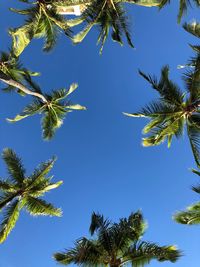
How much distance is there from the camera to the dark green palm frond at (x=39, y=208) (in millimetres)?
19047

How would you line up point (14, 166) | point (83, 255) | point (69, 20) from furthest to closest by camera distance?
point (69, 20)
point (14, 166)
point (83, 255)

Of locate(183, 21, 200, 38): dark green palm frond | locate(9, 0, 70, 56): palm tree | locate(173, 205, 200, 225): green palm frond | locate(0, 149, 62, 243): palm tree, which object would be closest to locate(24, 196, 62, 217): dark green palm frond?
locate(0, 149, 62, 243): palm tree

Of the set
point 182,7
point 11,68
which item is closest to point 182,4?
point 182,7

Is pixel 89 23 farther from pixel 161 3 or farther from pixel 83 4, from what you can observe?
pixel 161 3

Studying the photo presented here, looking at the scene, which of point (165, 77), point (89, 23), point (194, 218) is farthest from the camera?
point (89, 23)

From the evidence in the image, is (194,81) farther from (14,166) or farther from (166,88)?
(14,166)

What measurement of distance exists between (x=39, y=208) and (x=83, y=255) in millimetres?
2971

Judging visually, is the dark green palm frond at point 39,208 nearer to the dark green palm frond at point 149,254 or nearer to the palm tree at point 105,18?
the dark green palm frond at point 149,254

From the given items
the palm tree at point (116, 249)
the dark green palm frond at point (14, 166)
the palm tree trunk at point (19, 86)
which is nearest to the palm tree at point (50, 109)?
the palm tree trunk at point (19, 86)

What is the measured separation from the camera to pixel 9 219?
18594 millimetres

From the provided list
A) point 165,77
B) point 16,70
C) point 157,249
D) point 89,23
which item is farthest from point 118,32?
point 157,249

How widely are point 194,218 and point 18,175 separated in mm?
7697

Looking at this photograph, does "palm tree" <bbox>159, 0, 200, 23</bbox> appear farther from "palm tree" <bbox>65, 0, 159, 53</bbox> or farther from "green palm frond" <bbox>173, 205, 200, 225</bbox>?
"green palm frond" <bbox>173, 205, 200, 225</bbox>

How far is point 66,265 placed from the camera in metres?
18.0
